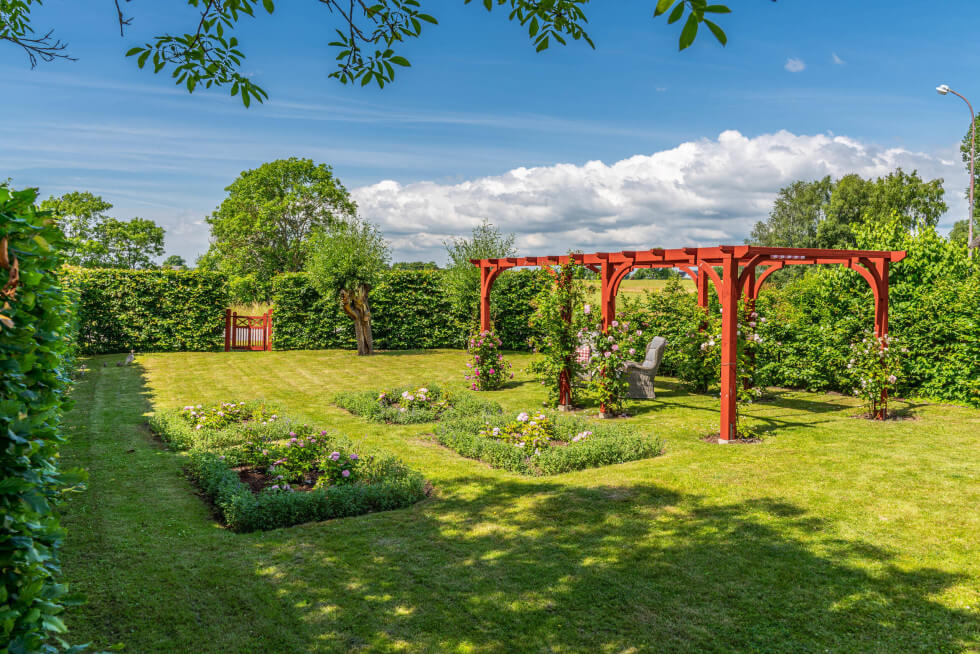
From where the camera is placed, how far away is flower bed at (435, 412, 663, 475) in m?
7.14

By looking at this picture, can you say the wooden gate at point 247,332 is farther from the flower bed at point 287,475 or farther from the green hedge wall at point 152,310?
the flower bed at point 287,475

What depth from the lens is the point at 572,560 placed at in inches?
182

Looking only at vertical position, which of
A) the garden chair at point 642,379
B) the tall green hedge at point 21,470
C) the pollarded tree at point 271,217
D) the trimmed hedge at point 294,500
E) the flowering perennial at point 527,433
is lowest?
the trimmed hedge at point 294,500

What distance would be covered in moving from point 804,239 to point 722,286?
137 feet

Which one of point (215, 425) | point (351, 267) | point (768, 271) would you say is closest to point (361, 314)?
point (351, 267)

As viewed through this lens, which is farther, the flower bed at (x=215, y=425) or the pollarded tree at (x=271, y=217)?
the pollarded tree at (x=271, y=217)

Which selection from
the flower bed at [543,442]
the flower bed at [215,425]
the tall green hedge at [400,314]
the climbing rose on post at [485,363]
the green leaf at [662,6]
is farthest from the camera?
the tall green hedge at [400,314]

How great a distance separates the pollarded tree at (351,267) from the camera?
59.1 ft

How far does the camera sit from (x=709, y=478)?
6.67 metres

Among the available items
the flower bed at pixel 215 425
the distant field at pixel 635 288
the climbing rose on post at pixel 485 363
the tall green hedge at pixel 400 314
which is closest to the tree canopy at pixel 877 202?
the distant field at pixel 635 288

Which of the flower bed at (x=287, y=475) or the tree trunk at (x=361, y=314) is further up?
the tree trunk at (x=361, y=314)

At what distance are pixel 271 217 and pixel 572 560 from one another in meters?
31.3

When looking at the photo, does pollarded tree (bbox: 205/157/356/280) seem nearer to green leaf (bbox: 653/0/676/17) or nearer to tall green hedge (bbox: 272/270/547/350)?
tall green hedge (bbox: 272/270/547/350)

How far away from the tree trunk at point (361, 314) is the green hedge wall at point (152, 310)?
13.5 feet
